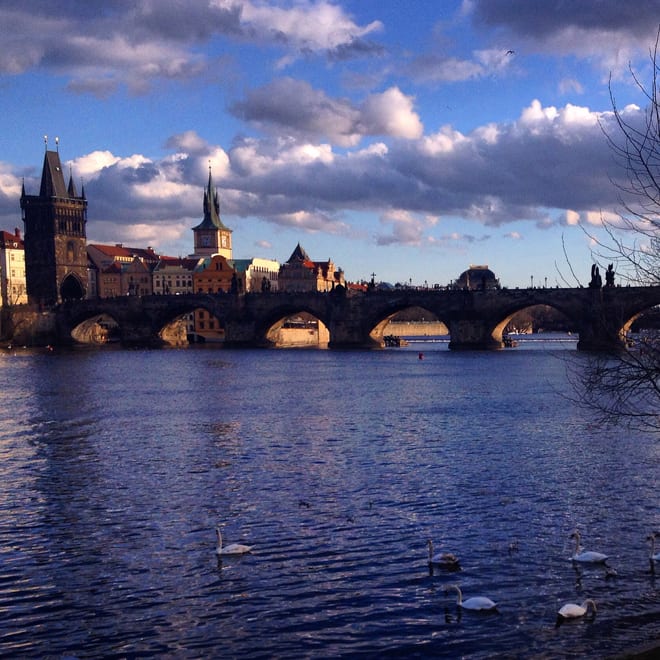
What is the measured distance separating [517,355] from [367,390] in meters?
48.2

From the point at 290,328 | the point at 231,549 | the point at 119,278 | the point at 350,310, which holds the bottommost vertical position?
the point at 231,549

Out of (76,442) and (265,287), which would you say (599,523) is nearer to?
(76,442)

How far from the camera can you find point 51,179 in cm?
16100

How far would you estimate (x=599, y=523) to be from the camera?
19.4 metres

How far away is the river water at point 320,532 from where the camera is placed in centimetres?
1336

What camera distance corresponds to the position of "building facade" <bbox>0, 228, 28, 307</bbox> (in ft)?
511

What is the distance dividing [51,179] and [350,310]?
237 ft

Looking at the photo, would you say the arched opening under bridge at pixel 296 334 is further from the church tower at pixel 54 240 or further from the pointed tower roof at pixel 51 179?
the pointed tower roof at pixel 51 179

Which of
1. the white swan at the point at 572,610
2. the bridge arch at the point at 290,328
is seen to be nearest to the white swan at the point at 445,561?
the white swan at the point at 572,610

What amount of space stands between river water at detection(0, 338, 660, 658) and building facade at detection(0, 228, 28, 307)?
4810 inches

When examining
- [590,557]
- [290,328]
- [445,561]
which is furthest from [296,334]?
[590,557]

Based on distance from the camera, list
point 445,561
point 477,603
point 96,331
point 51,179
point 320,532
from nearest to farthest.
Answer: point 477,603
point 445,561
point 320,532
point 96,331
point 51,179

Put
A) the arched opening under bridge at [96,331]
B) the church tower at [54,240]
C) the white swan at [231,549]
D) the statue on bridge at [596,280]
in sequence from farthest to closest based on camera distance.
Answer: the church tower at [54,240]
the arched opening under bridge at [96,331]
the statue on bridge at [596,280]
the white swan at [231,549]

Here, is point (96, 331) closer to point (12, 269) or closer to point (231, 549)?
point (12, 269)
